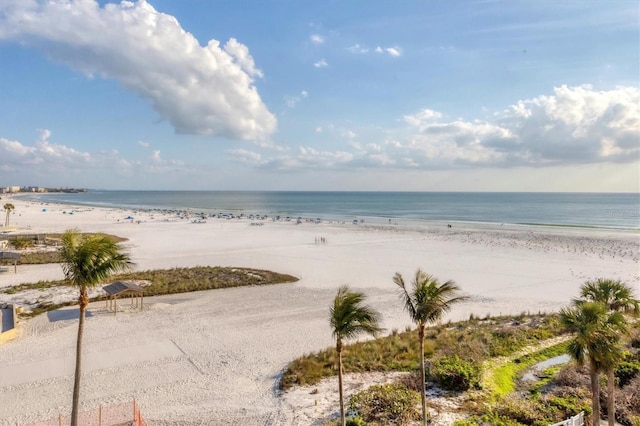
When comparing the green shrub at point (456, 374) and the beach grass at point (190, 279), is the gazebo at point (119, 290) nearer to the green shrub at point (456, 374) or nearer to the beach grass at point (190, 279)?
the beach grass at point (190, 279)

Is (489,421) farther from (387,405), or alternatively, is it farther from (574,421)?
(387,405)

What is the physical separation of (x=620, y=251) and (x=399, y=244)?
24.3m

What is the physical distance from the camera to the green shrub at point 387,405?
11789 millimetres

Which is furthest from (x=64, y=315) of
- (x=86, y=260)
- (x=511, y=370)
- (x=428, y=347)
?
(x=511, y=370)

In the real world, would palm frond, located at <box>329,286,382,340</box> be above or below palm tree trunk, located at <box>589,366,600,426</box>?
above

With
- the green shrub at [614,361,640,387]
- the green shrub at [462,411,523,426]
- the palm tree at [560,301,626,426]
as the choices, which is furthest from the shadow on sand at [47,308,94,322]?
the green shrub at [614,361,640,387]

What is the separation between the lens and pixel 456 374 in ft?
45.6

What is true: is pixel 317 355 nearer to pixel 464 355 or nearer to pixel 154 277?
pixel 464 355

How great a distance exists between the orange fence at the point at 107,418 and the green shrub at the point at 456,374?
9526 millimetres

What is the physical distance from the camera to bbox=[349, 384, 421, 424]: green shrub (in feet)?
38.7

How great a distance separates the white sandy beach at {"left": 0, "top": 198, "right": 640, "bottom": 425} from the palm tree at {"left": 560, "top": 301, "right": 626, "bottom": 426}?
726 centimetres

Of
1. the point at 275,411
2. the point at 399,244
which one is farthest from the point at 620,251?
the point at 275,411

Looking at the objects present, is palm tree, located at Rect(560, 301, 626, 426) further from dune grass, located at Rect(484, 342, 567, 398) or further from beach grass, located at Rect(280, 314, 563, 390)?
beach grass, located at Rect(280, 314, 563, 390)

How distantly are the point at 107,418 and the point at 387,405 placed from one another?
8061mm
